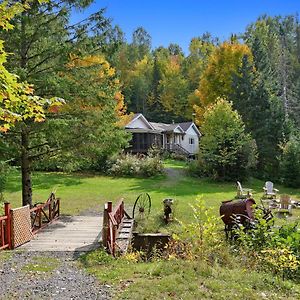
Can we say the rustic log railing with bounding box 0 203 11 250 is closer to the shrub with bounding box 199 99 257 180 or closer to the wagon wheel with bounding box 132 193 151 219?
the wagon wheel with bounding box 132 193 151 219

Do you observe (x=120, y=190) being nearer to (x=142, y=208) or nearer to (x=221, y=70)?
(x=142, y=208)

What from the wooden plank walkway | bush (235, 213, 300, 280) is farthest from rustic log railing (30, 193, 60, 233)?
bush (235, 213, 300, 280)

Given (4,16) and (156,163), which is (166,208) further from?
(156,163)

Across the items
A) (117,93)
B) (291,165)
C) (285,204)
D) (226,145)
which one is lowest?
(285,204)

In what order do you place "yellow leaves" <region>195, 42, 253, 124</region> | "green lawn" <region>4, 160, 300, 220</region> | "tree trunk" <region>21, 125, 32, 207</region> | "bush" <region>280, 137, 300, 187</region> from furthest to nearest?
"yellow leaves" <region>195, 42, 253, 124</region>, "bush" <region>280, 137, 300, 187</region>, "green lawn" <region>4, 160, 300, 220</region>, "tree trunk" <region>21, 125, 32, 207</region>

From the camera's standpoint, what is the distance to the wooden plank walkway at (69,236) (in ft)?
31.8

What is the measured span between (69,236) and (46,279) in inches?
160

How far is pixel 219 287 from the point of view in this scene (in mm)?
6141

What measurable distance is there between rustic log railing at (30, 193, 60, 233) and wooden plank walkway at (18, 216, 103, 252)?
227 mm

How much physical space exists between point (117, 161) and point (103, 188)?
613 centimetres

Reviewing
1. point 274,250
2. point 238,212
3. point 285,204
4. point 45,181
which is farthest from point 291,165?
point 274,250

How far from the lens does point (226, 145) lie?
27.0m

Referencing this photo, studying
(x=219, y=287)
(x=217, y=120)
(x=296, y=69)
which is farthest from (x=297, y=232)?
(x=296, y=69)

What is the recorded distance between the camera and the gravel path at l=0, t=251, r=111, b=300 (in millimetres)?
6184
